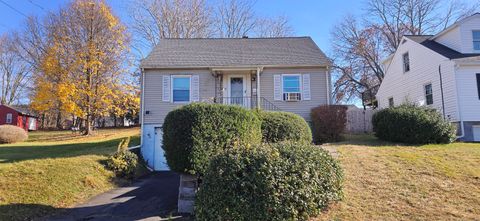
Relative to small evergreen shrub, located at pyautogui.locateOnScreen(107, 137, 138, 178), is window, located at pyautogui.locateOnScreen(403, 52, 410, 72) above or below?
above

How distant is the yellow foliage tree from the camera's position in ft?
68.2

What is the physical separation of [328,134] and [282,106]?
2.72 meters

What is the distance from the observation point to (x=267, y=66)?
1591 centimetres

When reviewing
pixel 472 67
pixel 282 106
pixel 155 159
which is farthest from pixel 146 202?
pixel 472 67

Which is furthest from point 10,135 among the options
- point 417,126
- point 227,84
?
point 417,126

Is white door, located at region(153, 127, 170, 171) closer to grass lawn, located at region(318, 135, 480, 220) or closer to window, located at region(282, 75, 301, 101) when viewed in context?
window, located at region(282, 75, 301, 101)

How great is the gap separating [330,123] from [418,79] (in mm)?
7388

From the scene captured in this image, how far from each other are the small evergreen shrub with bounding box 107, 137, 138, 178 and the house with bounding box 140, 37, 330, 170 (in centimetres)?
257

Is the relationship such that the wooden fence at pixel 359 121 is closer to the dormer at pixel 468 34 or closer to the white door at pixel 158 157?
the dormer at pixel 468 34

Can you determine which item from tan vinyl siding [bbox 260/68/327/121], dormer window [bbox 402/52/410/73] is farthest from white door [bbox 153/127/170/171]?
dormer window [bbox 402/52/410/73]

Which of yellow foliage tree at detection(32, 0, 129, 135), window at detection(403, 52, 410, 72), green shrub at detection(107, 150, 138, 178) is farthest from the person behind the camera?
yellow foliage tree at detection(32, 0, 129, 135)

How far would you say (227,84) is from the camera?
1642cm

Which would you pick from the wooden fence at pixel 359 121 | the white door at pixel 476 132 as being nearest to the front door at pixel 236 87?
the wooden fence at pixel 359 121

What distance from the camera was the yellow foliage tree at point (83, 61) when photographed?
20.8 metres
